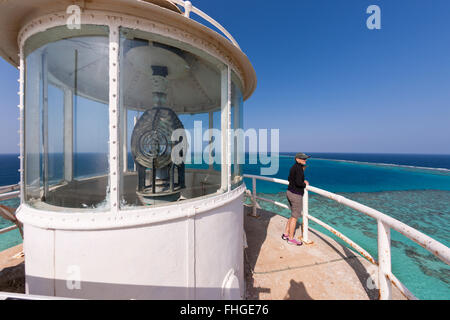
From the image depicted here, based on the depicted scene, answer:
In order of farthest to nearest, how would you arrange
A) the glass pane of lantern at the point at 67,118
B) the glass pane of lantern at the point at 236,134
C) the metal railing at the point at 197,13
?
the glass pane of lantern at the point at 236,134, the metal railing at the point at 197,13, the glass pane of lantern at the point at 67,118

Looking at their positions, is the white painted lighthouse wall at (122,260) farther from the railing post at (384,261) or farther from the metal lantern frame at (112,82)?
the railing post at (384,261)

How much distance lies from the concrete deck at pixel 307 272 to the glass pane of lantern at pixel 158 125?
178 cm

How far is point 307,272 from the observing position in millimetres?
2863

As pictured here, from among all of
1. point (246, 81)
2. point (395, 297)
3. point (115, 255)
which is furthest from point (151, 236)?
point (395, 297)

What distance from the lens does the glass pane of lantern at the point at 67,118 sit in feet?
5.60

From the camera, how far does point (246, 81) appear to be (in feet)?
10.0

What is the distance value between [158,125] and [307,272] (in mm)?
3365

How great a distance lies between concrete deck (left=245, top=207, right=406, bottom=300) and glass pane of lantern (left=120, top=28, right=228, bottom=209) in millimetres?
1776

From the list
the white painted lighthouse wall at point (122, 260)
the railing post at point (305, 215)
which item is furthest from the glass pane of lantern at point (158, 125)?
the railing post at point (305, 215)

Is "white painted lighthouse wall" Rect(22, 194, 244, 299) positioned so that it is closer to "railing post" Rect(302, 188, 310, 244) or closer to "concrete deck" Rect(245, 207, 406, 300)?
"concrete deck" Rect(245, 207, 406, 300)

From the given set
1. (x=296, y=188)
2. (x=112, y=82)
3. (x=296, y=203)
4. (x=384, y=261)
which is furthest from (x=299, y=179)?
(x=112, y=82)

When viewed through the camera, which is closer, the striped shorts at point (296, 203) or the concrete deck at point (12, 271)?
the concrete deck at point (12, 271)

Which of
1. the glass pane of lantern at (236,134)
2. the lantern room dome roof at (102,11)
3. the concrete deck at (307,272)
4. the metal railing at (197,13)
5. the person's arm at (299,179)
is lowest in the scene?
the concrete deck at (307,272)
